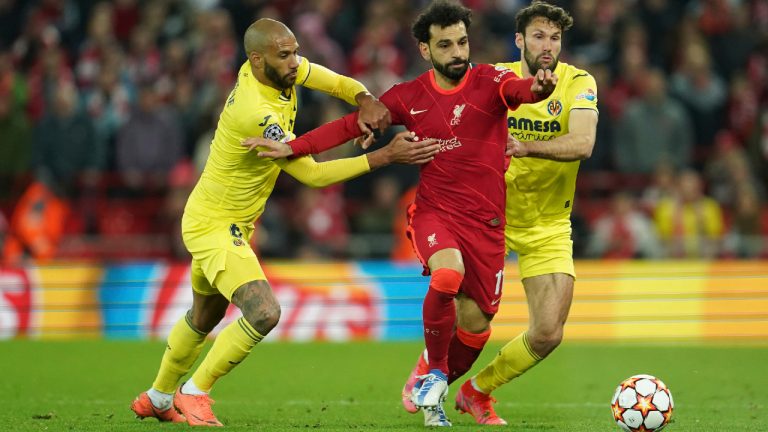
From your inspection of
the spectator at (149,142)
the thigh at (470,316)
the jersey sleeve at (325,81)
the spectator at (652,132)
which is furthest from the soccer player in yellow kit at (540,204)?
the spectator at (149,142)

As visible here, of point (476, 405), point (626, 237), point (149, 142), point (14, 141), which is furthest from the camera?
point (14, 141)

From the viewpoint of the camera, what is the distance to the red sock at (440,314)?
7.99 m

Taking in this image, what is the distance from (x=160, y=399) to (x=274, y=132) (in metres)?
2.02

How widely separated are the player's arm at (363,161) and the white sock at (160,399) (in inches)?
70.8

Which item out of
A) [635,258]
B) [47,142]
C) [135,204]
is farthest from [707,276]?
[47,142]

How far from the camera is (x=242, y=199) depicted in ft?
28.1

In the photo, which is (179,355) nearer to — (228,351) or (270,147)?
(228,351)

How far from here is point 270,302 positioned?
27.0ft

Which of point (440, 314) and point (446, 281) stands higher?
point (446, 281)

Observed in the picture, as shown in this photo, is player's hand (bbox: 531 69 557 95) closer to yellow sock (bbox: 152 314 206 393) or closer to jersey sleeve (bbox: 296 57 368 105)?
jersey sleeve (bbox: 296 57 368 105)

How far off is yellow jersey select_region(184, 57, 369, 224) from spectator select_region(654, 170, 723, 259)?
27.4 ft

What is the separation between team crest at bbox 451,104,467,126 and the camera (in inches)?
326

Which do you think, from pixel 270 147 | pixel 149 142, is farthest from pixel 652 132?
pixel 270 147

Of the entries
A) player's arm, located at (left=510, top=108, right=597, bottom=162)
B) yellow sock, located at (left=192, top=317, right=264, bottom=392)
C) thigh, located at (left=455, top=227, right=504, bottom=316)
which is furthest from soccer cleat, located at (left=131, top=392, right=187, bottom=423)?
player's arm, located at (left=510, top=108, right=597, bottom=162)
